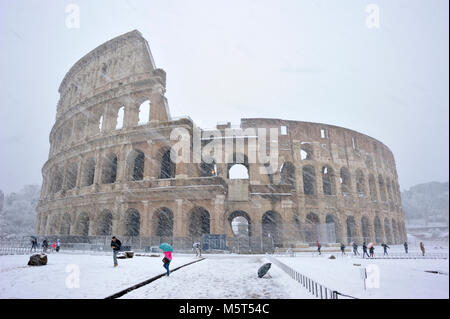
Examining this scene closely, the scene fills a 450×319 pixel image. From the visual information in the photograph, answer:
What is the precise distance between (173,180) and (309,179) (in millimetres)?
16196

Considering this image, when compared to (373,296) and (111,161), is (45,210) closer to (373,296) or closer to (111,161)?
(111,161)

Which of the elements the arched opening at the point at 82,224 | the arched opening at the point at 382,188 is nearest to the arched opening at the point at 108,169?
the arched opening at the point at 82,224

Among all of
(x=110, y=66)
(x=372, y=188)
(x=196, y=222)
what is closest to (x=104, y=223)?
(x=196, y=222)

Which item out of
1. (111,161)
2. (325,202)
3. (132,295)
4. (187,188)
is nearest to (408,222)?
(325,202)

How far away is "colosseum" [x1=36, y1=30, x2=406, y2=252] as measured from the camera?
2097cm

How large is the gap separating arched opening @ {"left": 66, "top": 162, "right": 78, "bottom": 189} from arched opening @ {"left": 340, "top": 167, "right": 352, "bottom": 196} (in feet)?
101

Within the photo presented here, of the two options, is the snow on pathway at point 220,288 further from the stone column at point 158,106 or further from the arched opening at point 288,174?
the arched opening at point 288,174

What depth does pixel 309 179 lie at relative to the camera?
1141 inches

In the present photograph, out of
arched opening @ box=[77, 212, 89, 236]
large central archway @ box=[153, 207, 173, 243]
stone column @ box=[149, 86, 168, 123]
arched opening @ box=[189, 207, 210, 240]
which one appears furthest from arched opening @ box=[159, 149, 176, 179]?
arched opening @ box=[77, 212, 89, 236]

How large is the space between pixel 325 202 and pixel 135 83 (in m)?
23.7

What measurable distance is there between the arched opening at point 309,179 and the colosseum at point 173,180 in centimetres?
12

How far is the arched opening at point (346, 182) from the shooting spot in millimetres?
28953

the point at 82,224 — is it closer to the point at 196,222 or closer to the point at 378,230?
the point at 196,222

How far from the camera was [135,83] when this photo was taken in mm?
25438
